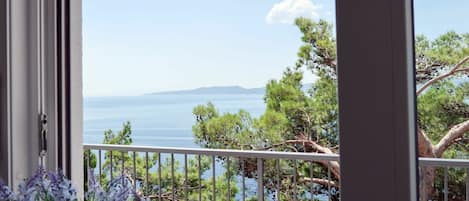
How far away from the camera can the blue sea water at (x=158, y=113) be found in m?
3.54

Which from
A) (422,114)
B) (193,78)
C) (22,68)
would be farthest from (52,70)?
(193,78)

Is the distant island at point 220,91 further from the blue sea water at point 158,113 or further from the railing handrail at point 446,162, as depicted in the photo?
the railing handrail at point 446,162

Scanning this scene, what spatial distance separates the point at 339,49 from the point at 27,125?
98 centimetres

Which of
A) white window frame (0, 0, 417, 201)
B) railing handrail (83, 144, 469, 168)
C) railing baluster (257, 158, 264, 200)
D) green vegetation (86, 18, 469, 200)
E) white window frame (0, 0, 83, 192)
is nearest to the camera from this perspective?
white window frame (0, 0, 417, 201)

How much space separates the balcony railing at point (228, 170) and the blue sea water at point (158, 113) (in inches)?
5.2

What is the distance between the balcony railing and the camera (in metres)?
3.07

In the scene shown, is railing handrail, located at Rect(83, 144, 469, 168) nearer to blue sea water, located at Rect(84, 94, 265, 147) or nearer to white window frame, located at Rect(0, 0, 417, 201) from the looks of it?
blue sea water, located at Rect(84, 94, 265, 147)

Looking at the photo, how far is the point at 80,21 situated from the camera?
4.97 feet

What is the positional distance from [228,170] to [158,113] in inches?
29.4

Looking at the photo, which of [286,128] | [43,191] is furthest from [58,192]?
[286,128]

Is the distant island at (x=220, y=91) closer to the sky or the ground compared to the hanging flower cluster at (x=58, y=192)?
closer to the sky

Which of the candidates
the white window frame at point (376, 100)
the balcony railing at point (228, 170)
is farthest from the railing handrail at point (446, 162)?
the balcony railing at point (228, 170)

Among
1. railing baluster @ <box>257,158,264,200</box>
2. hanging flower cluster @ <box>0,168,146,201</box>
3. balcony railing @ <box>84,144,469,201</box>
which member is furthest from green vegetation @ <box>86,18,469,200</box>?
hanging flower cluster @ <box>0,168,146,201</box>

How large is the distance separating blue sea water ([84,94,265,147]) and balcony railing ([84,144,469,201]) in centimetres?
13
